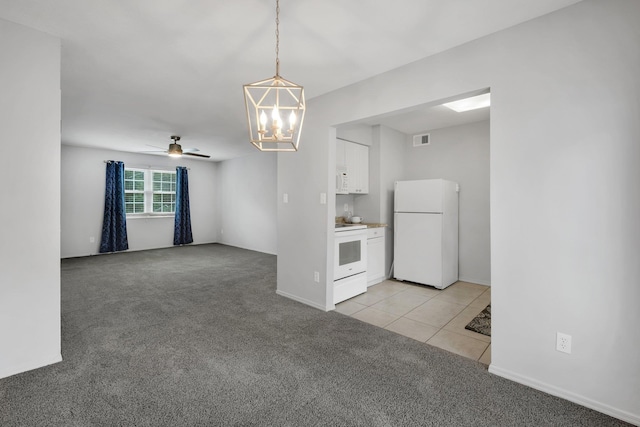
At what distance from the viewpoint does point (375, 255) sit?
174 inches

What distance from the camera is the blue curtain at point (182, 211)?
7.91m

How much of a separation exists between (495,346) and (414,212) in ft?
8.02

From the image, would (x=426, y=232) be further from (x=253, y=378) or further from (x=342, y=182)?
(x=253, y=378)

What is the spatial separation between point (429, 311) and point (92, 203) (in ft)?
24.1

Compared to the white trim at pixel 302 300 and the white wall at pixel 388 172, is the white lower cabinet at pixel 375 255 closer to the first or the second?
the white wall at pixel 388 172

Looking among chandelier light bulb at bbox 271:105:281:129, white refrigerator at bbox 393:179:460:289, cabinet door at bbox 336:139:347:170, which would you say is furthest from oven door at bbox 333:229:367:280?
chandelier light bulb at bbox 271:105:281:129

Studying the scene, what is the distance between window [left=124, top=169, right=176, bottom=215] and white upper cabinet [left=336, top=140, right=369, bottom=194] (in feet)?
18.5

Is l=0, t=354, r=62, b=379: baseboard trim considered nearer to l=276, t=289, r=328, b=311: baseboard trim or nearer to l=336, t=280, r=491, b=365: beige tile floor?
l=276, t=289, r=328, b=311: baseboard trim

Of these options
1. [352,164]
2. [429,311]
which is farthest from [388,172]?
[429,311]

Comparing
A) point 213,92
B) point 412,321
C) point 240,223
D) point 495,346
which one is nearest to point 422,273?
point 412,321

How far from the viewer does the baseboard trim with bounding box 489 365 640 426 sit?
1.71 meters

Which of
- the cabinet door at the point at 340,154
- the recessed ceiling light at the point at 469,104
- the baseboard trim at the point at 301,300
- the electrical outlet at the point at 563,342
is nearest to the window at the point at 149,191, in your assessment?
the baseboard trim at the point at 301,300

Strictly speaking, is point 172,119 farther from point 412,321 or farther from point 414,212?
point 412,321

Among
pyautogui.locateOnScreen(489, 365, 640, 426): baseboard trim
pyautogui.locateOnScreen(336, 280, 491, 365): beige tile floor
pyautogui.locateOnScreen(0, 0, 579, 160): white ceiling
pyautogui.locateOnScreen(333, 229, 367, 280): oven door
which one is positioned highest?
pyautogui.locateOnScreen(0, 0, 579, 160): white ceiling
